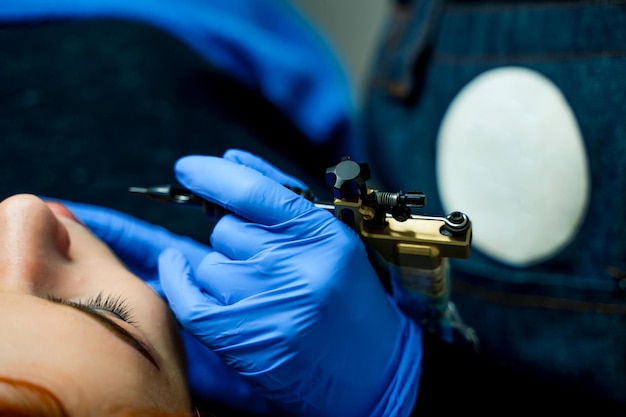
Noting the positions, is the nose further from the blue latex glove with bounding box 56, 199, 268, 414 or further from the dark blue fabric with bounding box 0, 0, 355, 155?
the dark blue fabric with bounding box 0, 0, 355, 155

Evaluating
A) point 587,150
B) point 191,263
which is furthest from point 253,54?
point 587,150

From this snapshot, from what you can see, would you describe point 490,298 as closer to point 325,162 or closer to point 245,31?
point 325,162

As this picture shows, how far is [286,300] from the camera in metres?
0.64

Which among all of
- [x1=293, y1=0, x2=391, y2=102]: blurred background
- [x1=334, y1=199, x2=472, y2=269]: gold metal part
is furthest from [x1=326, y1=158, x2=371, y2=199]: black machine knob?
[x1=293, y1=0, x2=391, y2=102]: blurred background

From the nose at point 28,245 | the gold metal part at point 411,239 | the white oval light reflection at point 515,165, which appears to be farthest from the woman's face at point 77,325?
the white oval light reflection at point 515,165

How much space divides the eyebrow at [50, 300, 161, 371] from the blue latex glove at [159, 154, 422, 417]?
3.3 inches

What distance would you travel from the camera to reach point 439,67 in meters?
1.07

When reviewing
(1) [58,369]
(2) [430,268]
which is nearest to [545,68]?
(2) [430,268]

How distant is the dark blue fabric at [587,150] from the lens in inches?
33.6

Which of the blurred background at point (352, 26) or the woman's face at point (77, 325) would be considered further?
the blurred background at point (352, 26)

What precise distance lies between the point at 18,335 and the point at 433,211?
783mm

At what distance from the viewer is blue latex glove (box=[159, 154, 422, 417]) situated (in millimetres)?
642

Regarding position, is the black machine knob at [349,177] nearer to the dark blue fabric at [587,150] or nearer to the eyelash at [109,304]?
the eyelash at [109,304]

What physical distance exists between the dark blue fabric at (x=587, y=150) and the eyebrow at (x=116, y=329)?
2.14 ft
